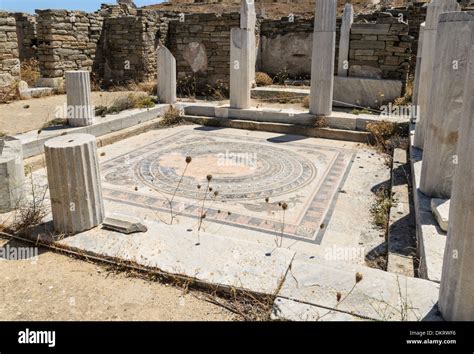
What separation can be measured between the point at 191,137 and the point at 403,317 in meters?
6.14

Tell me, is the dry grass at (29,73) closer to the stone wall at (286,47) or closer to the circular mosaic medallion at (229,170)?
the circular mosaic medallion at (229,170)

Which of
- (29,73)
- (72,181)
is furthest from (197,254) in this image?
(29,73)

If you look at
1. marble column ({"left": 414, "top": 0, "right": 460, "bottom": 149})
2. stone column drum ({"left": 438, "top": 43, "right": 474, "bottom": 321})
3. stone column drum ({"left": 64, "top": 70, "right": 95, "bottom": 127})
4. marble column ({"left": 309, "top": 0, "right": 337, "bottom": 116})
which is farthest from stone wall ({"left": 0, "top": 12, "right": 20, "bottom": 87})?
stone column drum ({"left": 438, "top": 43, "right": 474, "bottom": 321})

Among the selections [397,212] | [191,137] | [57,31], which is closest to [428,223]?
[397,212]

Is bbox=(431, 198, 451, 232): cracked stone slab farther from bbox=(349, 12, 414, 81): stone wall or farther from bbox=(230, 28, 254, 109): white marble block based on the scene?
bbox=(349, 12, 414, 81): stone wall

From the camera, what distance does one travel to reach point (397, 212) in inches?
168

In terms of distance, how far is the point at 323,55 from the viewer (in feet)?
25.7

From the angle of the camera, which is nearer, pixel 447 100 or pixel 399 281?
pixel 399 281

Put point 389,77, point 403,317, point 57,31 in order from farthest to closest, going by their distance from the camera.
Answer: point 57,31 < point 389,77 < point 403,317

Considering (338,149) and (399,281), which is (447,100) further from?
(338,149)

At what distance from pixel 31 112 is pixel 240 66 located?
15.4 feet

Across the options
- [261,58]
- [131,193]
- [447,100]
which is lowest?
[131,193]

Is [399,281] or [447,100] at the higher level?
[447,100]

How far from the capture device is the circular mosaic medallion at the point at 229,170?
5.17 metres
